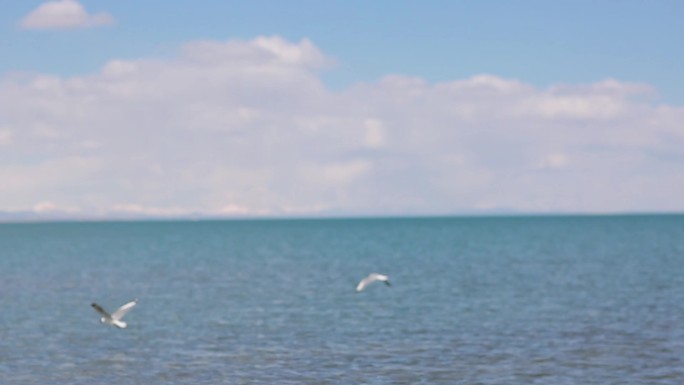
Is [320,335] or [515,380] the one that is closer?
[515,380]

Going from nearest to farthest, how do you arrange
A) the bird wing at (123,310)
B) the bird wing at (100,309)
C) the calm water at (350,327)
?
the bird wing at (100,309) → the bird wing at (123,310) → the calm water at (350,327)

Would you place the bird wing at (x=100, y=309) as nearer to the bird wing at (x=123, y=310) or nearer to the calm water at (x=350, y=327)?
the bird wing at (x=123, y=310)

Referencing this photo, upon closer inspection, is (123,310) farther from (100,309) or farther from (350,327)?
(350,327)

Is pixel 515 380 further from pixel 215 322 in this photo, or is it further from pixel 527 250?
pixel 527 250

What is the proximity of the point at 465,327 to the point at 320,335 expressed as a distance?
7.82 meters

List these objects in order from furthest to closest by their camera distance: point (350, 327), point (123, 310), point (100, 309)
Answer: point (350, 327), point (123, 310), point (100, 309)

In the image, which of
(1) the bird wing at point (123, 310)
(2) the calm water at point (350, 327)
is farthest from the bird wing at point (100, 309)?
(2) the calm water at point (350, 327)

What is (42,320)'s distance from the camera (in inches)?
2005

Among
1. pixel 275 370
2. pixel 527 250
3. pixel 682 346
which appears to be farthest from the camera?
pixel 527 250

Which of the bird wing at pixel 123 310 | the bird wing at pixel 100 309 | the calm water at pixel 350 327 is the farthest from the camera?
the calm water at pixel 350 327

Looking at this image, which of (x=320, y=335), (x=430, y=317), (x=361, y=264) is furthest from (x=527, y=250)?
(x=320, y=335)

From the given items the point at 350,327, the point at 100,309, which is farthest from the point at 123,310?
the point at 350,327

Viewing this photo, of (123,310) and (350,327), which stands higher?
(123,310)

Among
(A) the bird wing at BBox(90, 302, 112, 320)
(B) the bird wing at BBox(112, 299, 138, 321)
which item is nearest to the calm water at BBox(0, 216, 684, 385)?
(B) the bird wing at BBox(112, 299, 138, 321)
